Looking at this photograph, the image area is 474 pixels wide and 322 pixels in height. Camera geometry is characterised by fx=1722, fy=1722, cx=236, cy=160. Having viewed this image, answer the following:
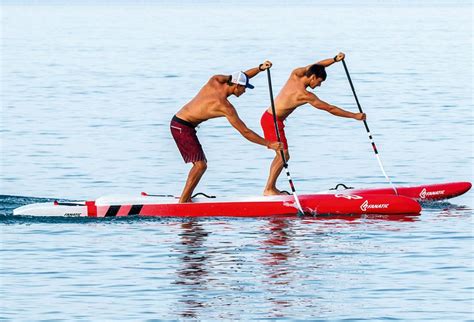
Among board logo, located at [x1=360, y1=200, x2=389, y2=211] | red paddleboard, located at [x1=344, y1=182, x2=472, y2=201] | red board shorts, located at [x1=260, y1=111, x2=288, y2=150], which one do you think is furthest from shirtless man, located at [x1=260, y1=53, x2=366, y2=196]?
red paddleboard, located at [x1=344, y1=182, x2=472, y2=201]

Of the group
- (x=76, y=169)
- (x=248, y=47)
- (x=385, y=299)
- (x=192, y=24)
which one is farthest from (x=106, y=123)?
(x=192, y=24)

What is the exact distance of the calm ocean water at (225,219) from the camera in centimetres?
1964

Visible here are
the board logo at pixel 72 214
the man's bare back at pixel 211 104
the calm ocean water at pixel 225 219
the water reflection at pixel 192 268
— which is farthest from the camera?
the board logo at pixel 72 214

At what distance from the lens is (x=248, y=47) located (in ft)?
278

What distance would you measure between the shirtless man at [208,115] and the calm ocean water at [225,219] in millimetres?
924

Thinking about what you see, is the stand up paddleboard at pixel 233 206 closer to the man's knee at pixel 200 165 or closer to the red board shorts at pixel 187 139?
the man's knee at pixel 200 165

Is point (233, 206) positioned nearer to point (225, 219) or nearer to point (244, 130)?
point (225, 219)

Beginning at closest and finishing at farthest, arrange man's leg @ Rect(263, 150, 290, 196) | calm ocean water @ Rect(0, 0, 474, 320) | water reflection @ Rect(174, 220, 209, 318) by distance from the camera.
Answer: water reflection @ Rect(174, 220, 209, 318)
calm ocean water @ Rect(0, 0, 474, 320)
man's leg @ Rect(263, 150, 290, 196)

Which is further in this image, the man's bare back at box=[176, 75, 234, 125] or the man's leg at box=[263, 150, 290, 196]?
the man's leg at box=[263, 150, 290, 196]

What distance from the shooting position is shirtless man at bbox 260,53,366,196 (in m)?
26.0

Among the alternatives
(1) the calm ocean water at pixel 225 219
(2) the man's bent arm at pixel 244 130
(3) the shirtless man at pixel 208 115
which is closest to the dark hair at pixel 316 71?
(3) the shirtless man at pixel 208 115

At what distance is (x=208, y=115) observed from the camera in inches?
979

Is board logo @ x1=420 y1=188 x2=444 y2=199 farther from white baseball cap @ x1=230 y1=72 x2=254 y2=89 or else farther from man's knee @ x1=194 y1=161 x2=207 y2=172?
white baseball cap @ x1=230 y1=72 x2=254 y2=89

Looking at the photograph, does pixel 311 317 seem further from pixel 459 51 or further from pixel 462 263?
pixel 459 51
